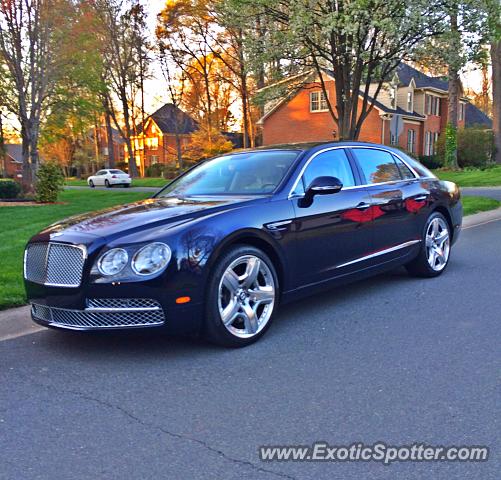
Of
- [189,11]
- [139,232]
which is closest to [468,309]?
[139,232]

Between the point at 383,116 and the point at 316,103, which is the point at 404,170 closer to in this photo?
the point at 383,116

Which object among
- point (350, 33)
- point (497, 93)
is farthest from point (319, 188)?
point (497, 93)

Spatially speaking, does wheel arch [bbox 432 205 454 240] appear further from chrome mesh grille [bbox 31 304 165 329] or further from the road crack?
the road crack

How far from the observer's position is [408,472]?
2.57m

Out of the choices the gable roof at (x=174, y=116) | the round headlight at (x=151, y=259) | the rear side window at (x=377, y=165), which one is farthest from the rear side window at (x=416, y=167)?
the gable roof at (x=174, y=116)

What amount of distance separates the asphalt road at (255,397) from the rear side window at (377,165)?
151 cm

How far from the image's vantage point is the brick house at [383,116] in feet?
117

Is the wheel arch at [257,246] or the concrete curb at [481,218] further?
the concrete curb at [481,218]

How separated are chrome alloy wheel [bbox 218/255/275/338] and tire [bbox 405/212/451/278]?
2.60 meters

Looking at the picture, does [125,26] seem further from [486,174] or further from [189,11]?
[486,174]

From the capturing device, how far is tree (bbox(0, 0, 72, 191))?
17.0 m

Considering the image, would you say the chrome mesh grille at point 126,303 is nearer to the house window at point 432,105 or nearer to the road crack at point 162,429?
the road crack at point 162,429

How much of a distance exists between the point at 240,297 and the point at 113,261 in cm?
102

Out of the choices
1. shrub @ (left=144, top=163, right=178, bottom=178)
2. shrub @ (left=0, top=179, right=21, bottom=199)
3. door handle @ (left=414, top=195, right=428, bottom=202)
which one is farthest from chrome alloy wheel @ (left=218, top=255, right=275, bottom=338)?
shrub @ (left=144, top=163, right=178, bottom=178)
